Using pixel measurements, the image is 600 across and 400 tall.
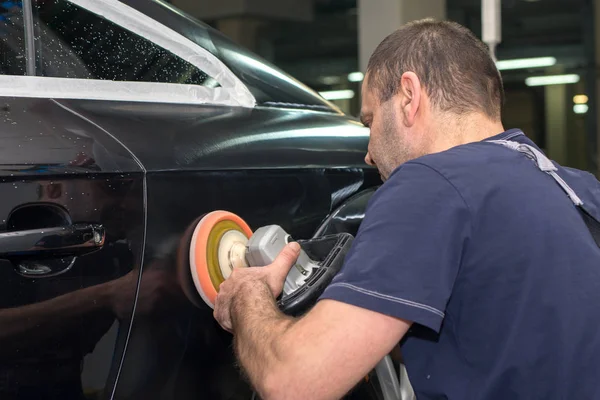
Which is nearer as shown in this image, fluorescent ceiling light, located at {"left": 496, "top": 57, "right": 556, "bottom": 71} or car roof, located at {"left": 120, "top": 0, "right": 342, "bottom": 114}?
car roof, located at {"left": 120, "top": 0, "right": 342, "bottom": 114}

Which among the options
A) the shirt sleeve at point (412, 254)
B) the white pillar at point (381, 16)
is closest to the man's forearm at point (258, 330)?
the shirt sleeve at point (412, 254)

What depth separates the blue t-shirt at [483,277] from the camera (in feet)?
4.07

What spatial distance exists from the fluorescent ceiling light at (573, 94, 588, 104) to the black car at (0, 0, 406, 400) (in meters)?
6.81

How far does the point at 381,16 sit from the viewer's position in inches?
265

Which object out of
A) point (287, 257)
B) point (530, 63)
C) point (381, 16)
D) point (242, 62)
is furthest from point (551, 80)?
point (287, 257)

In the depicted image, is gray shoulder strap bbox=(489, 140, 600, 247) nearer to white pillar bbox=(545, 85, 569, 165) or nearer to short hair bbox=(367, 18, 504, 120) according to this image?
short hair bbox=(367, 18, 504, 120)

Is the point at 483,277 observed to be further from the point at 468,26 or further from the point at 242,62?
the point at 468,26

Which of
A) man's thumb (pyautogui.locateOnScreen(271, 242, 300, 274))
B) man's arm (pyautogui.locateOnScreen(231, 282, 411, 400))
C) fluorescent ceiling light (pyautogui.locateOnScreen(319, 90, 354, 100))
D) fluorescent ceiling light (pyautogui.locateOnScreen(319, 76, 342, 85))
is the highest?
fluorescent ceiling light (pyautogui.locateOnScreen(319, 76, 342, 85))

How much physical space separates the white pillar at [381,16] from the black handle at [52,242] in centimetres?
552

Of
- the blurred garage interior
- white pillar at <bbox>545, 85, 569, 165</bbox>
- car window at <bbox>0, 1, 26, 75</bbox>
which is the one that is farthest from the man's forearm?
white pillar at <bbox>545, 85, 569, 165</bbox>

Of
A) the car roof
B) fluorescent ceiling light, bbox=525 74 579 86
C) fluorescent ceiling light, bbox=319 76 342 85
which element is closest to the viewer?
the car roof

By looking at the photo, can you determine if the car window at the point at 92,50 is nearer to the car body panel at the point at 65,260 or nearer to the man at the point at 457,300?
the car body panel at the point at 65,260

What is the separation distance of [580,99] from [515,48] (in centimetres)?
91

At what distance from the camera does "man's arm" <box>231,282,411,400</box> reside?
4.05ft
